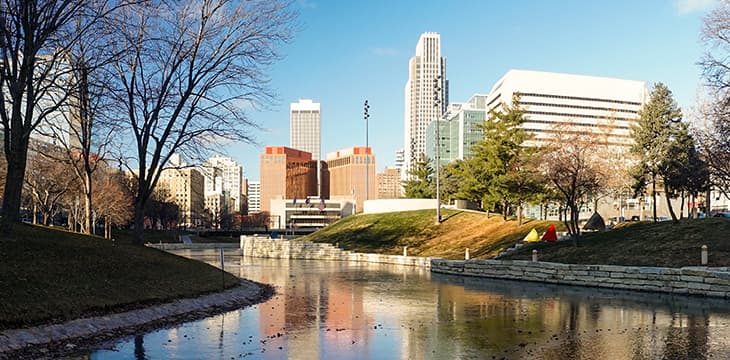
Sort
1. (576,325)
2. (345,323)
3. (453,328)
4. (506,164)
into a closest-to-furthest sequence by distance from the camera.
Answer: (453,328) → (576,325) → (345,323) → (506,164)

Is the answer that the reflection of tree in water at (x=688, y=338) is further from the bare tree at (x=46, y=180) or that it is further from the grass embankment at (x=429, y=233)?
the bare tree at (x=46, y=180)

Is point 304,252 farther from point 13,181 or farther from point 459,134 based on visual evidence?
point 459,134

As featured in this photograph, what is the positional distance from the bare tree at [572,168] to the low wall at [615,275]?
16.0 ft

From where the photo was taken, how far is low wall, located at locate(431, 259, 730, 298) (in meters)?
20.4

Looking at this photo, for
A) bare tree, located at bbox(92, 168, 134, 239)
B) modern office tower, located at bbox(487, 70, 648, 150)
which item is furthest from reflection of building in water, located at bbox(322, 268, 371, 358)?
modern office tower, located at bbox(487, 70, 648, 150)

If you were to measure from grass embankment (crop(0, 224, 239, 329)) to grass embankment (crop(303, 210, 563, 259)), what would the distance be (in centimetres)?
2366

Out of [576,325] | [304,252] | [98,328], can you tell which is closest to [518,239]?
[304,252]

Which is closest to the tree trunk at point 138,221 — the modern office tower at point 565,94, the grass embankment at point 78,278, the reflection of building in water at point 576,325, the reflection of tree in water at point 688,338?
the grass embankment at point 78,278

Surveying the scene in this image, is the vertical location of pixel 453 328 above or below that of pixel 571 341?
below

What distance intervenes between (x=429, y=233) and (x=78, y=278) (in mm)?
41129

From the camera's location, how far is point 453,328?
44.8 feet

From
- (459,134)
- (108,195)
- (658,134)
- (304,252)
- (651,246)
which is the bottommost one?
(304,252)

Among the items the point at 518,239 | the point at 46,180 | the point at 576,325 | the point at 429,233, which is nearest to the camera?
the point at 576,325

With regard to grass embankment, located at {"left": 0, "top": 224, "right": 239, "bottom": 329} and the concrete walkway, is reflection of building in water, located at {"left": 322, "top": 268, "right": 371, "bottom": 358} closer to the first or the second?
the concrete walkway
